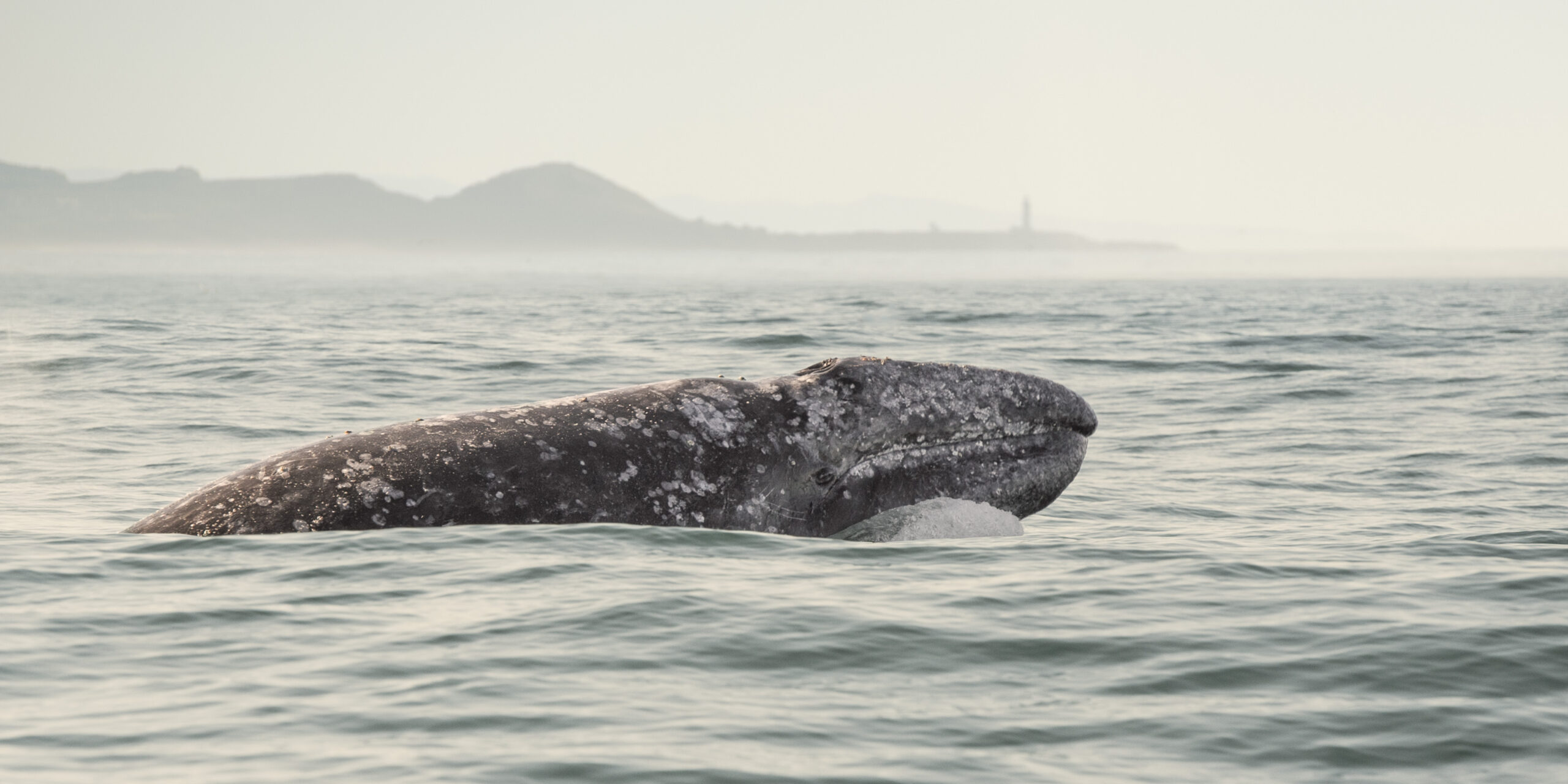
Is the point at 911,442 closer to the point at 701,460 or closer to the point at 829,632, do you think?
the point at 701,460

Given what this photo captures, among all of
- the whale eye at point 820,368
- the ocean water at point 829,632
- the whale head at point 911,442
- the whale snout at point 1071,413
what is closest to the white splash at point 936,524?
the whale head at point 911,442

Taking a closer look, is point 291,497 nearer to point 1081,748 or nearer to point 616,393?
point 616,393

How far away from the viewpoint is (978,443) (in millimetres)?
10984

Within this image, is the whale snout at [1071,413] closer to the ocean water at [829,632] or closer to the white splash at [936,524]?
the ocean water at [829,632]

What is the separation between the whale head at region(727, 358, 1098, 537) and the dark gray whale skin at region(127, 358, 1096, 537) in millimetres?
12

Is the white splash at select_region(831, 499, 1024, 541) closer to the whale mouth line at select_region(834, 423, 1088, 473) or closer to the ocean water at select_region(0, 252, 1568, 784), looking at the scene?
the whale mouth line at select_region(834, 423, 1088, 473)

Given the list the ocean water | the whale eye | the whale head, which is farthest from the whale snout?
the whale eye

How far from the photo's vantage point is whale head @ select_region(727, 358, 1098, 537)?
33.7 feet

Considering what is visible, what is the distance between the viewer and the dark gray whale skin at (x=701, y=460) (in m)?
9.39

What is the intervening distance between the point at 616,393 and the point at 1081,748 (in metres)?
5.42

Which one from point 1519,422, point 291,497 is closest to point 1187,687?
point 291,497

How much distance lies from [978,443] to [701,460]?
2241mm

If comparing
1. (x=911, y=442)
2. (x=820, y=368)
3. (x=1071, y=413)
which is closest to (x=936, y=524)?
(x=911, y=442)

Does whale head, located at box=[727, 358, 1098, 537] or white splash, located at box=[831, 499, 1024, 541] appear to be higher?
whale head, located at box=[727, 358, 1098, 537]
